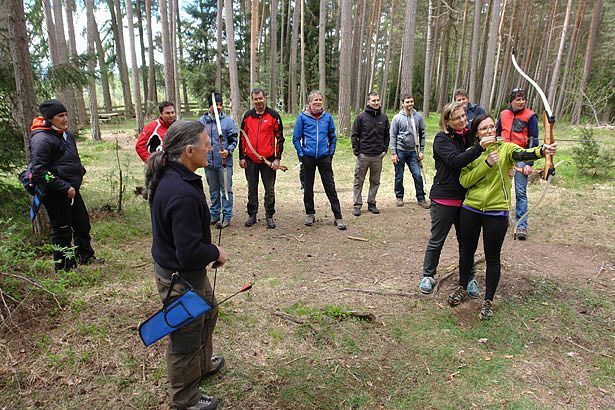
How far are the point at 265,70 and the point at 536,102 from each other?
21.4 metres

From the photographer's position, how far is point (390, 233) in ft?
21.8

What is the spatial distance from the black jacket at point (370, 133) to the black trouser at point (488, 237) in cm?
365

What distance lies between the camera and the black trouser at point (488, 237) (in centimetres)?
368

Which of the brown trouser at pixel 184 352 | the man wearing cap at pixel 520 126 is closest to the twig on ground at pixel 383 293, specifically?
the brown trouser at pixel 184 352

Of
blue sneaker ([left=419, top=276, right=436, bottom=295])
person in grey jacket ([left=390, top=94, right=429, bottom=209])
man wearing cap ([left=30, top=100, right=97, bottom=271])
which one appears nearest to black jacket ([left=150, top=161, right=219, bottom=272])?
man wearing cap ([left=30, top=100, right=97, bottom=271])

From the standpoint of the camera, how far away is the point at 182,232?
7.45 feet

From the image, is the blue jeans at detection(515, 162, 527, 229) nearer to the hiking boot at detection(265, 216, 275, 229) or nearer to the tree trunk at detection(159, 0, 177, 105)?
the hiking boot at detection(265, 216, 275, 229)

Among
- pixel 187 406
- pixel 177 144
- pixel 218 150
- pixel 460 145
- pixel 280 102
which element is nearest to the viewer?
pixel 177 144

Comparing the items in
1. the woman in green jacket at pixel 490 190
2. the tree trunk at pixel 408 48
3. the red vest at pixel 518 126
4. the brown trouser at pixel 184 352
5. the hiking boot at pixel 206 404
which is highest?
the tree trunk at pixel 408 48

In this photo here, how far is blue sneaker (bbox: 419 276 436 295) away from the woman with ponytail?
101 inches

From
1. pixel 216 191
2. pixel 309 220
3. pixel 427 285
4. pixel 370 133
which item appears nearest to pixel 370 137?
pixel 370 133

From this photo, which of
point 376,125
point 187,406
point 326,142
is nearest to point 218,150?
point 326,142

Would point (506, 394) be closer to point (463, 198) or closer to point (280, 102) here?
point (463, 198)

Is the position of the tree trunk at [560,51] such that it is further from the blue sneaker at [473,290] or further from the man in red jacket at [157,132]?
the man in red jacket at [157,132]
